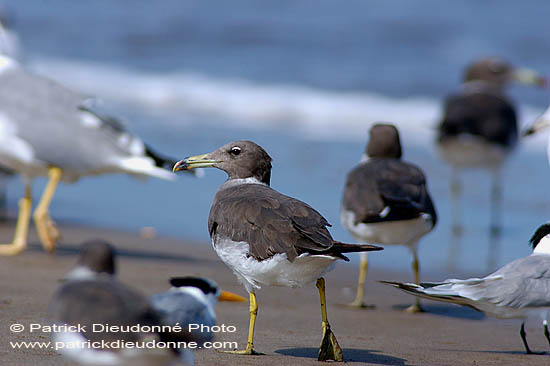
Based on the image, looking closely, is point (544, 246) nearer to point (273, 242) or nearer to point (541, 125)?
point (273, 242)

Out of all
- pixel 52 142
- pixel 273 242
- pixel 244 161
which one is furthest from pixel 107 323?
pixel 52 142

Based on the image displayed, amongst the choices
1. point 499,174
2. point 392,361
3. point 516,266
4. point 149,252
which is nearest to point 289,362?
point 392,361

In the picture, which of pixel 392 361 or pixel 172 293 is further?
pixel 392 361

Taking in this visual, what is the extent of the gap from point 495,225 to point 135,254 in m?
3.90

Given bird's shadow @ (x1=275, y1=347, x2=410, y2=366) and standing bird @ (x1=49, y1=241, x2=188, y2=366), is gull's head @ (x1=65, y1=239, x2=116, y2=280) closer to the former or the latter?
standing bird @ (x1=49, y1=241, x2=188, y2=366)

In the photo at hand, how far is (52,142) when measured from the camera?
305 inches

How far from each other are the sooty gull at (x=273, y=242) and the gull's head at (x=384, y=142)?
2316mm

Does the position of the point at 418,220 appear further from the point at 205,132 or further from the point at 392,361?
the point at 205,132

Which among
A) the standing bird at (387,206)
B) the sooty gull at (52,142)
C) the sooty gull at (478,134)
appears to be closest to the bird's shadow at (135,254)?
the sooty gull at (52,142)

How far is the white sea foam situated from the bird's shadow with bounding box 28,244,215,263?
19.8ft

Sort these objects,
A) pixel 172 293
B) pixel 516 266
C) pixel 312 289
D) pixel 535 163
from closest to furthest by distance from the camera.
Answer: pixel 172 293 < pixel 516 266 < pixel 312 289 < pixel 535 163

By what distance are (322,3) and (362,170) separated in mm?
16744

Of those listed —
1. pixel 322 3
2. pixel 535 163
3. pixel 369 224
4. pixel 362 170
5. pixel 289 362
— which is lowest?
pixel 289 362

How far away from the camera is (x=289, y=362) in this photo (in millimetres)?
4773
